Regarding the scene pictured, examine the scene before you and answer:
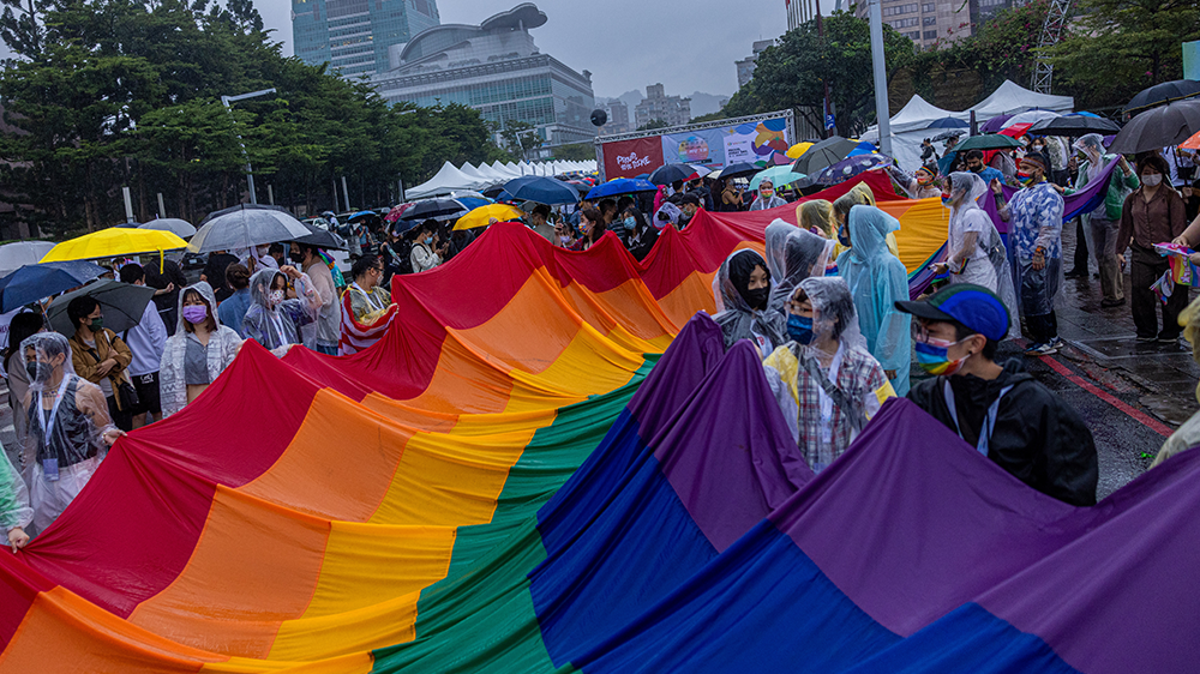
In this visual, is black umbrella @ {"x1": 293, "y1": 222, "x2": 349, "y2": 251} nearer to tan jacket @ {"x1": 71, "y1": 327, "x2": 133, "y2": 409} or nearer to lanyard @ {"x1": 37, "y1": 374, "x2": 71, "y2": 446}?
tan jacket @ {"x1": 71, "y1": 327, "x2": 133, "y2": 409}

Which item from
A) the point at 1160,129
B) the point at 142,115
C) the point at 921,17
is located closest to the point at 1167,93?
the point at 1160,129

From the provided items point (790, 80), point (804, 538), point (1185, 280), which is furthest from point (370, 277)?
point (790, 80)

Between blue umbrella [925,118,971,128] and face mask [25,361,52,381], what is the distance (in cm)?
2698

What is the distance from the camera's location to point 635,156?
94.7 feet

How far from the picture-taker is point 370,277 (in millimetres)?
8992

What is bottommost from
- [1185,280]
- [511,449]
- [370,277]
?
[511,449]

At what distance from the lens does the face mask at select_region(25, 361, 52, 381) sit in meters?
5.27

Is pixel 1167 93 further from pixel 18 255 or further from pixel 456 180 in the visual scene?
pixel 456 180

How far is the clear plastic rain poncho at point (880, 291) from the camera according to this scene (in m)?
5.65

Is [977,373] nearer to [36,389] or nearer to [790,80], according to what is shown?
[36,389]

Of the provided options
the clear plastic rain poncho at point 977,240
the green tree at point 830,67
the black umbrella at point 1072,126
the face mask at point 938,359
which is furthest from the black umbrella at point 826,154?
the green tree at point 830,67

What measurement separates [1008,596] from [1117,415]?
526 centimetres

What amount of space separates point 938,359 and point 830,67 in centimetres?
5027

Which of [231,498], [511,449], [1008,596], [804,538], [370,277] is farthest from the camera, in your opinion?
[370,277]
